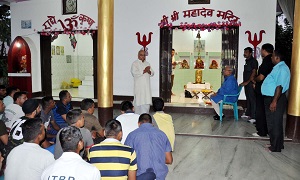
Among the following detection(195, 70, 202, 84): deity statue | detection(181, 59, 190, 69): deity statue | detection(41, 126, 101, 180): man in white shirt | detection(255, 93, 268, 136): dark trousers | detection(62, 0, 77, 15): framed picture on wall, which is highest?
detection(62, 0, 77, 15): framed picture on wall

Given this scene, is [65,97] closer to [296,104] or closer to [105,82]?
[105,82]

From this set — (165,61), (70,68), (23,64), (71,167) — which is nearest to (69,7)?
(23,64)

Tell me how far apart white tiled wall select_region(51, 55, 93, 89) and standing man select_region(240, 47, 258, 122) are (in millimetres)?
8184

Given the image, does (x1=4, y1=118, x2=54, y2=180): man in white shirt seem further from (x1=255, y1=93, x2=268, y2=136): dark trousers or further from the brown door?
the brown door

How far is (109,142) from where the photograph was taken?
7.90ft

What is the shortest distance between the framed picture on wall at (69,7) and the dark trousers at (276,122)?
7.01m

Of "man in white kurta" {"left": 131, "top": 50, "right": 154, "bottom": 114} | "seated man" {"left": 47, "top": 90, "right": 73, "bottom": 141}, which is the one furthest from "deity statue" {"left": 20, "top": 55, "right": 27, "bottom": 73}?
"seated man" {"left": 47, "top": 90, "right": 73, "bottom": 141}

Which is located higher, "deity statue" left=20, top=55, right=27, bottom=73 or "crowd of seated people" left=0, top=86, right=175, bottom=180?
"deity statue" left=20, top=55, right=27, bottom=73

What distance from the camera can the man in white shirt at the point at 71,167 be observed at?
1.92 meters

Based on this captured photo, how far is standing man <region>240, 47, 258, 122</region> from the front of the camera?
24.1 feet

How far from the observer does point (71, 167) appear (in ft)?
6.38

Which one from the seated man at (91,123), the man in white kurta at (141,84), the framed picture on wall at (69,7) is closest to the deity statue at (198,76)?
the man in white kurta at (141,84)

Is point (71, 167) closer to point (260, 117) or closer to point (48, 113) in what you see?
point (48, 113)

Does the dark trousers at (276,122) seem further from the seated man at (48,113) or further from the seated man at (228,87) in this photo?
the seated man at (48,113)
